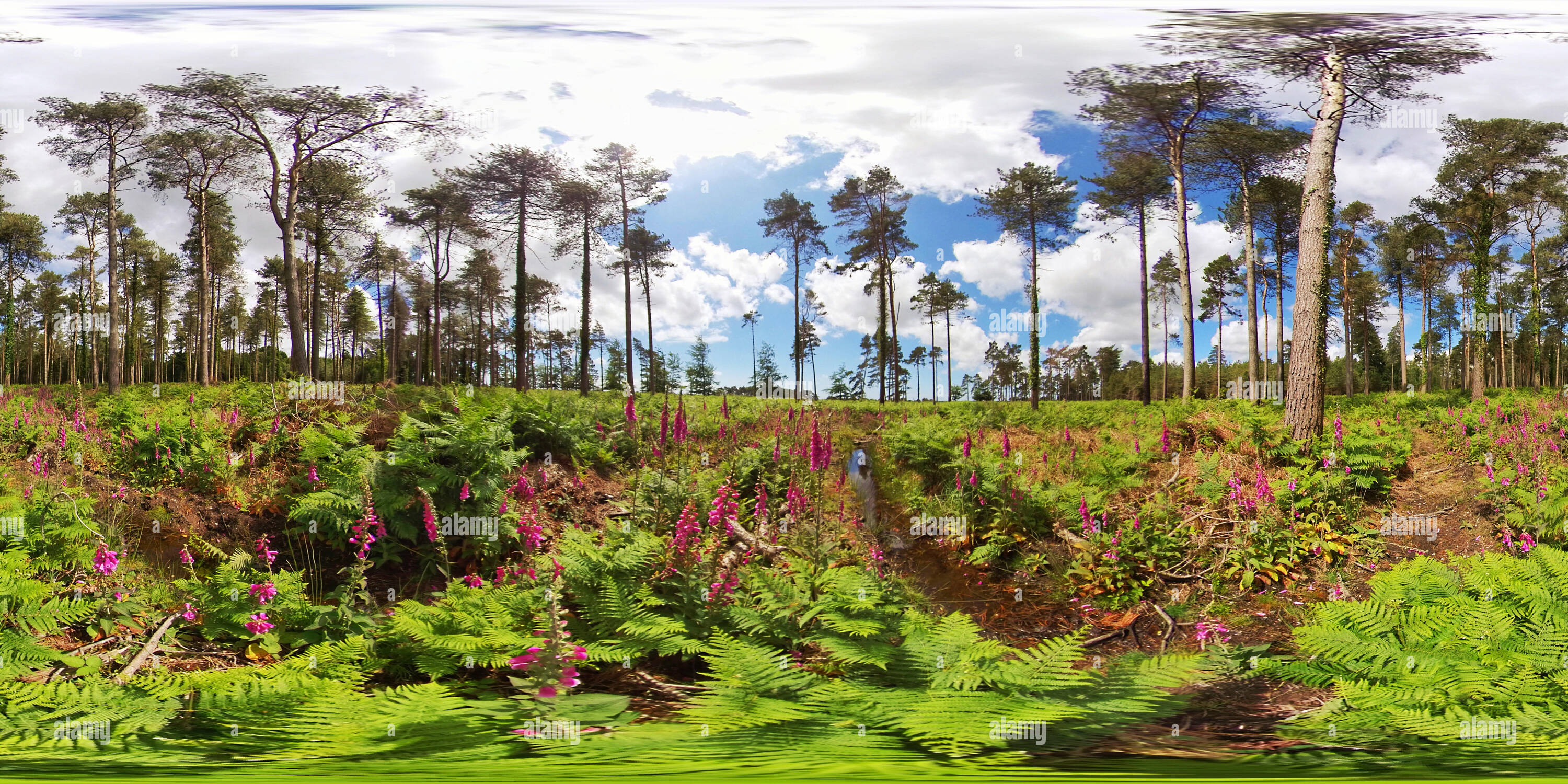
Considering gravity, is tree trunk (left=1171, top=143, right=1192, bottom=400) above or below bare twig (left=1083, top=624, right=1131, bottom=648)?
above

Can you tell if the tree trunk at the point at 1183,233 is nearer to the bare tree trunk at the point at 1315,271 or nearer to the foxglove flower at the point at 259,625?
the bare tree trunk at the point at 1315,271

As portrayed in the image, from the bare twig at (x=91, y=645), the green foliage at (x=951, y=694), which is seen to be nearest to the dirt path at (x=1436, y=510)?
the green foliage at (x=951, y=694)

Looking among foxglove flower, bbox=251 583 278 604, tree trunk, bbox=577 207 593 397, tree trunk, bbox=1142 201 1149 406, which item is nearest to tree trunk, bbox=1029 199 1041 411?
tree trunk, bbox=1142 201 1149 406

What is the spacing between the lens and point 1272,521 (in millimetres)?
2418

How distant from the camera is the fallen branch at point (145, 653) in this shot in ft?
4.83

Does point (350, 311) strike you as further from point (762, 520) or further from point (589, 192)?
point (762, 520)

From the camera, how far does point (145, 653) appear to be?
161 centimetres

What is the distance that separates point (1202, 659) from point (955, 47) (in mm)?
1444

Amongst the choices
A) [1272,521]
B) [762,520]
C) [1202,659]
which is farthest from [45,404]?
[1272,521]

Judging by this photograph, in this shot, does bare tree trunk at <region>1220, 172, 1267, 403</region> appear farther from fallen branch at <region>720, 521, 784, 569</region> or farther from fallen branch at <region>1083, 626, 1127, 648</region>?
fallen branch at <region>720, 521, 784, 569</region>

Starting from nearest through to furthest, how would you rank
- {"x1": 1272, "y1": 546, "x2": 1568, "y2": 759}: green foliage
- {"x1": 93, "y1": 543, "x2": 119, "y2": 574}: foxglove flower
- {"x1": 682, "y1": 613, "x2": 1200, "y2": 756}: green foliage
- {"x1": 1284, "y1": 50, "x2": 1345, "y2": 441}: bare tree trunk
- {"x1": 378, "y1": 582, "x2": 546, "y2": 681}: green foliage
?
{"x1": 682, "y1": 613, "x2": 1200, "y2": 756}: green foliage → {"x1": 1272, "y1": 546, "x2": 1568, "y2": 759}: green foliage → {"x1": 378, "y1": 582, "x2": 546, "y2": 681}: green foliage → {"x1": 1284, "y1": 50, "x2": 1345, "y2": 441}: bare tree trunk → {"x1": 93, "y1": 543, "x2": 119, "y2": 574}: foxglove flower

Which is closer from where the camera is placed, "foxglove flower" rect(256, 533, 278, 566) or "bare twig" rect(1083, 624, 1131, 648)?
"bare twig" rect(1083, 624, 1131, 648)

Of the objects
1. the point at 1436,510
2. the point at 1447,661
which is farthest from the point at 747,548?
the point at 1436,510

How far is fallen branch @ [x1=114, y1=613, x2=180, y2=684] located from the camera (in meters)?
1.47
